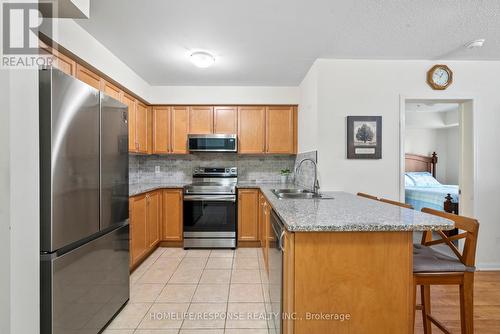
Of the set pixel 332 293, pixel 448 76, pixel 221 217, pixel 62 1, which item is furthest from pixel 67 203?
pixel 448 76

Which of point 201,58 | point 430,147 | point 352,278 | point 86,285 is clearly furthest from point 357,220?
point 430,147

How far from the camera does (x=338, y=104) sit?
2.70 m

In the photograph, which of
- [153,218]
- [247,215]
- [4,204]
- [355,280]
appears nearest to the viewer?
[4,204]

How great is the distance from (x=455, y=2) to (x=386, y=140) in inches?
52.0

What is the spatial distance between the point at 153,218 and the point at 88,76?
6.15ft

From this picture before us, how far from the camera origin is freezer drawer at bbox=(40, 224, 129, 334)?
4.15 feet

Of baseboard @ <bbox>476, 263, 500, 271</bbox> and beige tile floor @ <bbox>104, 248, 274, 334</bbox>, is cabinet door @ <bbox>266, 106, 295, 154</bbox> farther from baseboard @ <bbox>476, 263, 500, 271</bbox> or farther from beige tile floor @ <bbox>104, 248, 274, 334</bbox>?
baseboard @ <bbox>476, 263, 500, 271</bbox>

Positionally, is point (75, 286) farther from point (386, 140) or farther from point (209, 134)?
point (386, 140)

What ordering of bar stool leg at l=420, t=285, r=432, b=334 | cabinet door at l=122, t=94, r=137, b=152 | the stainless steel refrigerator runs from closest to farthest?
the stainless steel refrigerator
bar stool leg at l=420, t=285, r=432, b=334
cabinet door at l=122, t=94, r=137, b=152

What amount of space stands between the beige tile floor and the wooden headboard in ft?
15.9

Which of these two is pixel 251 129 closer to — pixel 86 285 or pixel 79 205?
pixel 79 205

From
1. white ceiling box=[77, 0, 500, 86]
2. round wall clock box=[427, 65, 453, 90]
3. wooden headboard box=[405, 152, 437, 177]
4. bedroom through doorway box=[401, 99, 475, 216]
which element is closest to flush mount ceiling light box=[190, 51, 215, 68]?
white ceiling box=[77, 0, 500, 86]

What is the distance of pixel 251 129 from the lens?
3742 millimetres

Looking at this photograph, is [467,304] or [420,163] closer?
[467,304]
